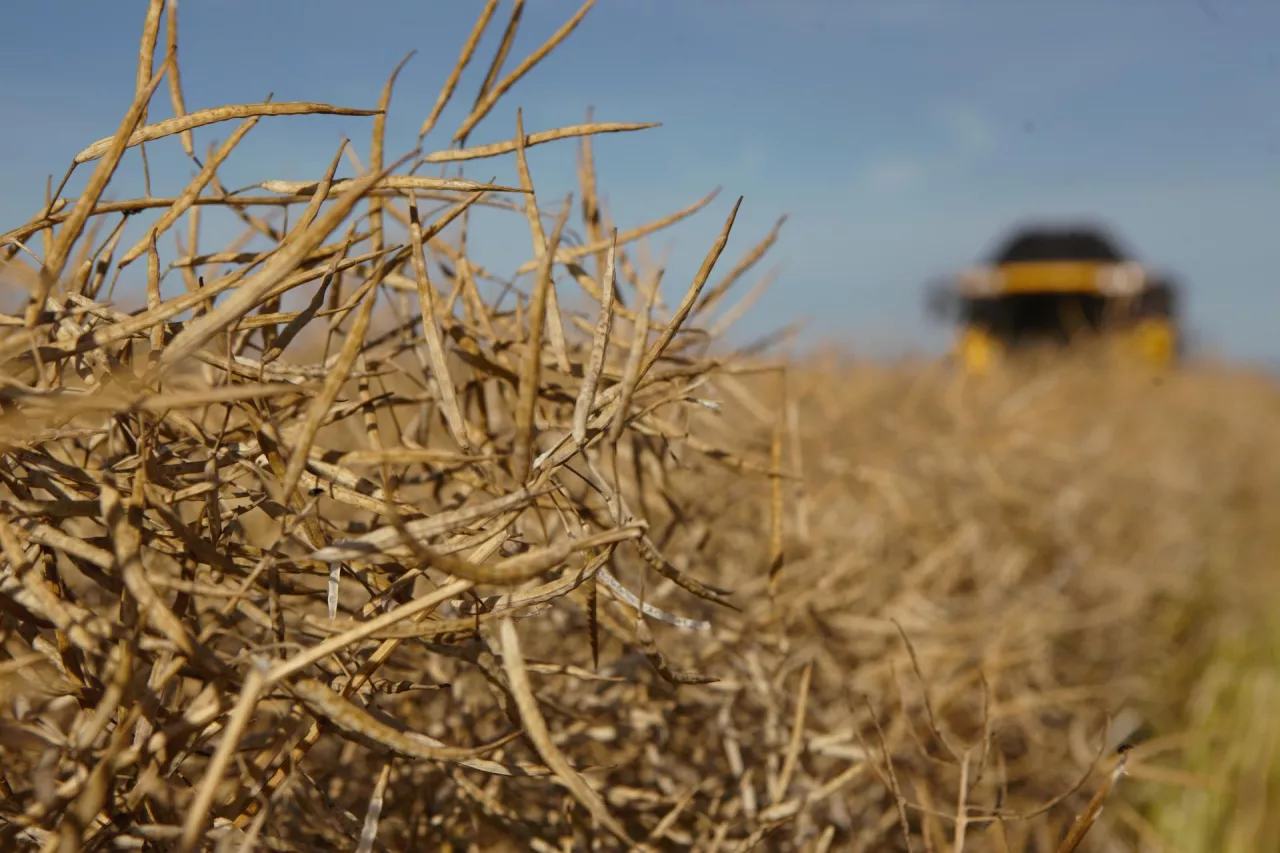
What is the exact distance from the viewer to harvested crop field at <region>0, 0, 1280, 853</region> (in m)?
0.38

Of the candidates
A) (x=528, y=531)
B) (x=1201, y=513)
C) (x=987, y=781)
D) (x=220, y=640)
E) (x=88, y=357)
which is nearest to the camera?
(x=88, y=357)

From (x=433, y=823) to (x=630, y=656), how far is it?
0.53 ft

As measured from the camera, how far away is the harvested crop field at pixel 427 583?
1.26 feet

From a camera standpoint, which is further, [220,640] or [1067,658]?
[1067,658]

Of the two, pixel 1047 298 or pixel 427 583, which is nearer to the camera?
pixel 427 583

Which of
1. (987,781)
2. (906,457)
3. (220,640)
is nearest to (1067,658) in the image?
(906,457)

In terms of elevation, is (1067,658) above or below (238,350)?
below

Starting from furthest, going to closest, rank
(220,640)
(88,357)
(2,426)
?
(220,640), (88,357), (2,426)

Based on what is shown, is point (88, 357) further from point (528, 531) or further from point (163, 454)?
point (528, 531)

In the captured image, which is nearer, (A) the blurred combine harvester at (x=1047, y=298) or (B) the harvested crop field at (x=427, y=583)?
(B) the harvested crop field at (x=427, y=583)

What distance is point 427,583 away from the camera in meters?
0.73

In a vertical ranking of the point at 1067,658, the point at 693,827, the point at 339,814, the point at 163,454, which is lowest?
the point at 1067,658

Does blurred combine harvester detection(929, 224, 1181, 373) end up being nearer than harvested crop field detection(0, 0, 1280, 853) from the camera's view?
No

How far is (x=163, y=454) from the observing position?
45 centimetres
